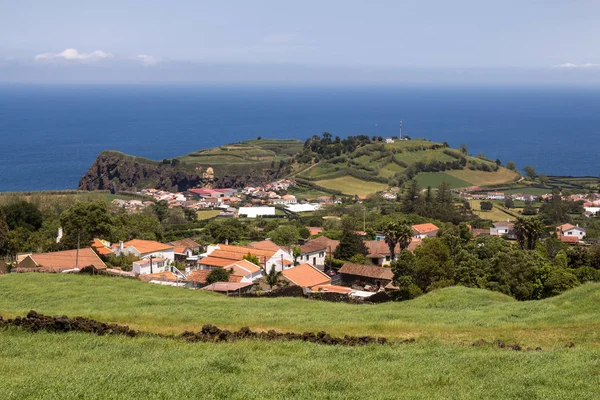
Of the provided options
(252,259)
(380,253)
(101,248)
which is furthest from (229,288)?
(380,253)

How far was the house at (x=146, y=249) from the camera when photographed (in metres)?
45.1

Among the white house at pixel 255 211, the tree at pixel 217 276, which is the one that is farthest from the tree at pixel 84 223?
the white house at pixel 255 211

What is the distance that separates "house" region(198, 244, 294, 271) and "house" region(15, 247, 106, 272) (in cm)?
883

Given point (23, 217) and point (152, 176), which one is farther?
point (152, 176)

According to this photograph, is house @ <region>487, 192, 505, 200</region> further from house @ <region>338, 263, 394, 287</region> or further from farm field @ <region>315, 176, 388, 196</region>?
house @ <region>338, 263, 394, 287</region>

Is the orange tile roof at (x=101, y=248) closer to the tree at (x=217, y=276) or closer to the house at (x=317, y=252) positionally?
the tree at (x=217, y=276)

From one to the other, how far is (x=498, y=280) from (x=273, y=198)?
242 feet

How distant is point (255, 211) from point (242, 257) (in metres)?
46.5

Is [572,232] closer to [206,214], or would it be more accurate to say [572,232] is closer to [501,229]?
[501,229]

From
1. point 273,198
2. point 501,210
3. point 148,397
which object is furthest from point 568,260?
point 273,198

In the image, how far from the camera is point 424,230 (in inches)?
2633

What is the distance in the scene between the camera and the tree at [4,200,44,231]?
55094 millimetres

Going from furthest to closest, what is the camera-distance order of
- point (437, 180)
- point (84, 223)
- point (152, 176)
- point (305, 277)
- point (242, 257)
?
point (152, 176) < point (437, 180) < point (242, 257) < point (84, 223) < point (305, 277)

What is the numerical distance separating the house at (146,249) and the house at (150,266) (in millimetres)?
1539
